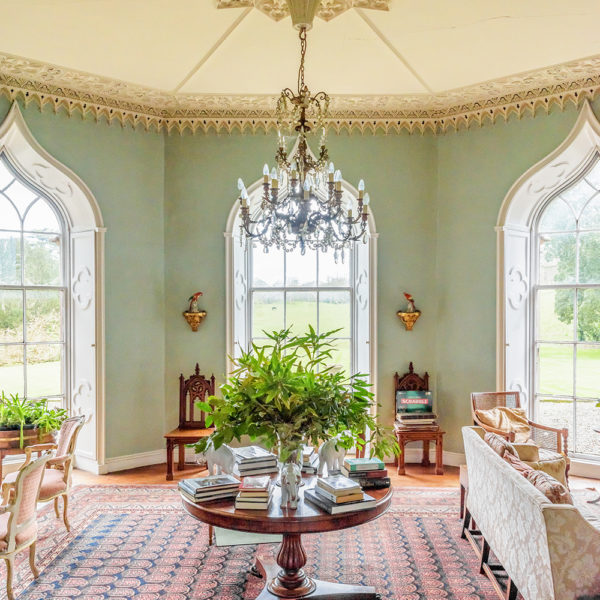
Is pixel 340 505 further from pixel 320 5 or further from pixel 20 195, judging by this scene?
pixel 20 195

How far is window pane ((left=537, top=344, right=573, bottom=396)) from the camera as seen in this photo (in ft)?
18.9

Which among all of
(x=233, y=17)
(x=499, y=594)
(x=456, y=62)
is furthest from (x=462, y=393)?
Answer: (x=233, y=17)

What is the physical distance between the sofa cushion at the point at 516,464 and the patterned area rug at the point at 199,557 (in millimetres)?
739

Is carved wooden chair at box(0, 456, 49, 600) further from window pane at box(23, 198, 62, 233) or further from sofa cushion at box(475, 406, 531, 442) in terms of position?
sofa cushion at box(475, 406, 531, 442)

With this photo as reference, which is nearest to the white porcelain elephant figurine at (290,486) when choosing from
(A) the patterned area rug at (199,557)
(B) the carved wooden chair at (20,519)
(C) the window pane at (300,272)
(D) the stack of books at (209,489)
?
(D) the stack of books at (209,489)

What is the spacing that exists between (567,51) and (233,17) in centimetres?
269

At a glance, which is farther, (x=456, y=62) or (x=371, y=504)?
(x=456, y=62)

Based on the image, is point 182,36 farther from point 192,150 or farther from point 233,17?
point 192,150

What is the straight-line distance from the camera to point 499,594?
320 centimetres

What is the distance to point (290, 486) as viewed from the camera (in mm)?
2861

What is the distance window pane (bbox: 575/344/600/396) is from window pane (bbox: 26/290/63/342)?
17.6 feet

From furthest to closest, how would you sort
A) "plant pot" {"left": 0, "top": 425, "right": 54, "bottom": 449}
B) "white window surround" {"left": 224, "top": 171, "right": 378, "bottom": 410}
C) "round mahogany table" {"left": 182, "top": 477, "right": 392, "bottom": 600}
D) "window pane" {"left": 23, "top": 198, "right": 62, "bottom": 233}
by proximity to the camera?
"white window surround" {"left": 224, "top": 171, "right": 378, "bottom": 410} → "window pane" {"left": 23, "top": 198, "right": 62, "bottom": 233} → "plant pot" {"left": 0, "top": 425, "right": 54, "bottom": 449} → "round mahogany table" {"left": 182, "top": 477, "right": 392, "bottom": 600}

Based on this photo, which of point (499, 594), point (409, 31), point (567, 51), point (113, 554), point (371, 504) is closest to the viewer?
point (371, 504)

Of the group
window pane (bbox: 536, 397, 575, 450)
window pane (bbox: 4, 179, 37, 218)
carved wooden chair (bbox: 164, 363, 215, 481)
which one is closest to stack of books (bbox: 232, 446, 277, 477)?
carved wooden chair (bbox: 164, 363, 215, 481)
